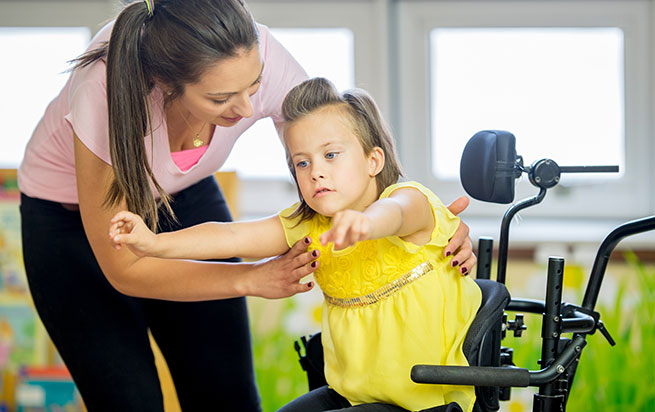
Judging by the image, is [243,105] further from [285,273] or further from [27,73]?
[27,73]

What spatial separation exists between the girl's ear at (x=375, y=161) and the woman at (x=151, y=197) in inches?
7.5

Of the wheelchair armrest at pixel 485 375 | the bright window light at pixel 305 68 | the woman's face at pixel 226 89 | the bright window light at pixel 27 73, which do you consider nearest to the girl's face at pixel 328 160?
the woman's face at pixel 226 89

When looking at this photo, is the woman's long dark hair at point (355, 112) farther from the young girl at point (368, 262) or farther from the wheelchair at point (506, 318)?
the wheelchair at point (506, 318)

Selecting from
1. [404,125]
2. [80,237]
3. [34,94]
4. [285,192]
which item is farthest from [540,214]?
[34,94]

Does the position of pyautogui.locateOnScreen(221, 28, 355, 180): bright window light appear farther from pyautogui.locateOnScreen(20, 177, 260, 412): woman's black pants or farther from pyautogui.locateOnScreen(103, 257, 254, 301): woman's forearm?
pyautogui.locateOnScreen(103, 257, 254, 301): woman's forearm

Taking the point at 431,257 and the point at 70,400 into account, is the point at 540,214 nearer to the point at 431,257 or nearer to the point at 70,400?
the point at 431,257

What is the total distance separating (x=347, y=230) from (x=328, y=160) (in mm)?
291

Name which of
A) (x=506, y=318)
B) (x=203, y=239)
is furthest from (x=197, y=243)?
(x=506, y=318)

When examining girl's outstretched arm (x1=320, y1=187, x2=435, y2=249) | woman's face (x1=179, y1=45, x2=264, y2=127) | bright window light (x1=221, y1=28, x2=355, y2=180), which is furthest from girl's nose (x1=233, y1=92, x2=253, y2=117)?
bright window light (x1=221, y1=28, x2=355, y2=180)

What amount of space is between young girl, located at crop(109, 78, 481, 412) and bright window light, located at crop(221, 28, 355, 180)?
1.39 m

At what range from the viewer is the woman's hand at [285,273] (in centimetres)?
128

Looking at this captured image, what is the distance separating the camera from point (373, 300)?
125 centimetres

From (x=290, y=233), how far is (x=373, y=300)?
0.21 meters

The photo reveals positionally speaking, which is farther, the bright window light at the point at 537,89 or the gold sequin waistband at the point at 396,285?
the bright window light at the point at 537,89
